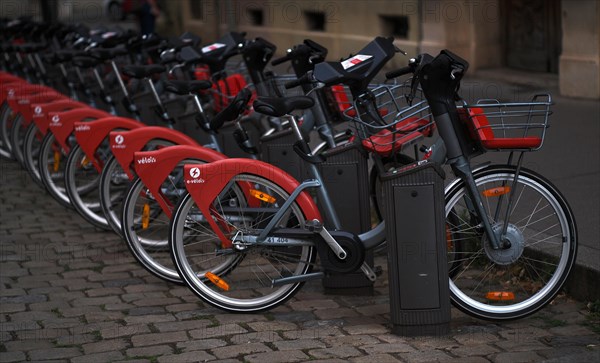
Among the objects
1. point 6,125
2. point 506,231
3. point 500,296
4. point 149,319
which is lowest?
point 6,125

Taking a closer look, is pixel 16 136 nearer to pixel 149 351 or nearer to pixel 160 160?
pixel 160 160

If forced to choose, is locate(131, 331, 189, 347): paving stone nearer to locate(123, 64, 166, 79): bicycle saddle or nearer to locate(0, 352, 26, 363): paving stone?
locate(0, 352, 26, 363): paving stone

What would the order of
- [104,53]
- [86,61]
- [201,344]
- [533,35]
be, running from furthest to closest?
[533,35], [86,61], [104,53], [201,344]

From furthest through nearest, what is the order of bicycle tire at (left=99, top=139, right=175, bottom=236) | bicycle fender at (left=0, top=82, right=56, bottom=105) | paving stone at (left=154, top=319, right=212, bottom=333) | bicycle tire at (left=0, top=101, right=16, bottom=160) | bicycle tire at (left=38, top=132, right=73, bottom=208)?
1. bicycle tire at (left=0, top=101, right=16, bottom=160)
2. bicycle fender at (left=0, top=82, right=56, bottom=105)
3. bicycle tire at (left=38, top=132, right=73, bottom=208)
4. bicycle tire at (left=99, top=139, right=175, bottom=236)
5. paving stone at (left=154, top=319, right=212, bottom=333)

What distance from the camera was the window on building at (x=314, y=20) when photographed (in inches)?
671

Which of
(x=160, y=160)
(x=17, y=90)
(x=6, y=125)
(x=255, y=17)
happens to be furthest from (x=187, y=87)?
(x=255, y=17)

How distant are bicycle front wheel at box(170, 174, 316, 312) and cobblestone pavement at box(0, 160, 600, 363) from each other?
12 centimetres

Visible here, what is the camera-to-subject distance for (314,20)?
56.4ft

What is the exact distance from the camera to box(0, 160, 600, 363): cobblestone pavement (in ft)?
17.7

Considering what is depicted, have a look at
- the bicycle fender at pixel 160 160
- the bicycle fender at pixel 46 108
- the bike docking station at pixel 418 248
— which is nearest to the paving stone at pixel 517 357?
the bike docking station at pixel 418 248

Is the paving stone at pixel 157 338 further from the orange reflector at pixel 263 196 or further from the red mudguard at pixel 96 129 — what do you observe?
the red mudguard at pixel 96 129

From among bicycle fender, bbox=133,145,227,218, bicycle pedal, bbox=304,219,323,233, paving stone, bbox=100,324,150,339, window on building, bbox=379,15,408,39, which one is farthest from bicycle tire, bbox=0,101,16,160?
window on building, bbox=379,15,408,39

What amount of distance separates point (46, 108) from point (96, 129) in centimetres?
128

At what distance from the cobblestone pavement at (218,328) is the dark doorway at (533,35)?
658 cm
